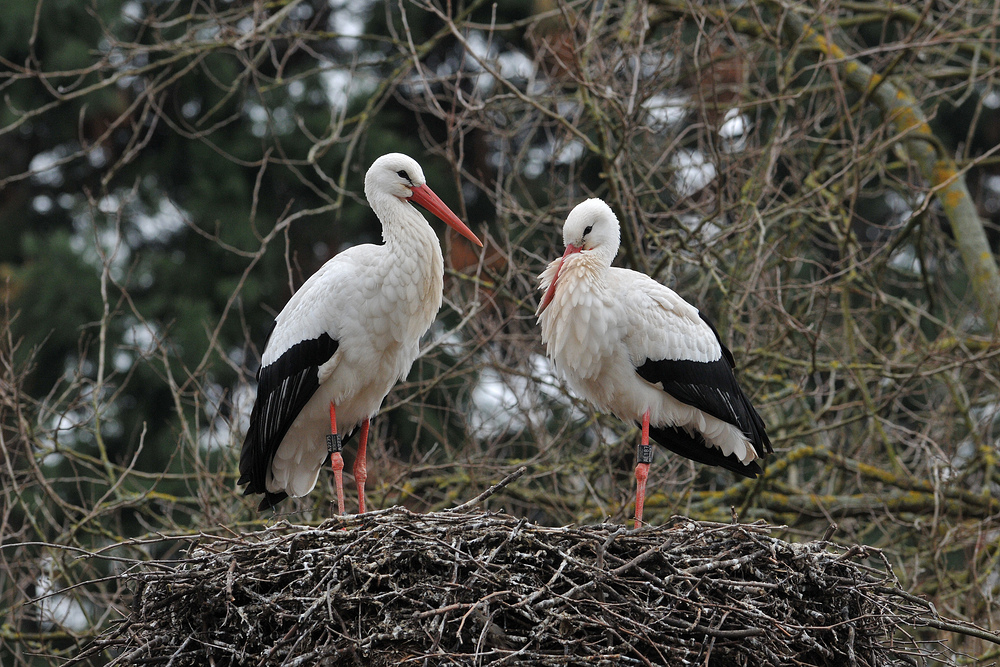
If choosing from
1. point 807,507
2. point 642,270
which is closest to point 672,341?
point 642,270

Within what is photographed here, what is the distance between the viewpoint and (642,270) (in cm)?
651

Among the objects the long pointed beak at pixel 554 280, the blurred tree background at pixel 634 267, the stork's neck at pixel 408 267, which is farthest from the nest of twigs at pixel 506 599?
the long pointed beak at pixel 554 280

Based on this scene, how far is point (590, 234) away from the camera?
5.48 m

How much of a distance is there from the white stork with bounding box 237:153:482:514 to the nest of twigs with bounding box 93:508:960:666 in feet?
3.20

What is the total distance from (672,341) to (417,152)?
24.0ft

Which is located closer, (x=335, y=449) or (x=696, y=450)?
(x=335, y=449)

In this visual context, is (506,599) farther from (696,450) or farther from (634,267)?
(634,267)

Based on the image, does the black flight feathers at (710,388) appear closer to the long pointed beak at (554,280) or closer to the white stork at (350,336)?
the long pointed beak at (554,280)

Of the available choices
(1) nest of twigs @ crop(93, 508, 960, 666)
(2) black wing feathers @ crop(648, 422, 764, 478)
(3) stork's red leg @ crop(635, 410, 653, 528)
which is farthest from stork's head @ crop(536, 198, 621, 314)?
(1) nest of twigs @ crop(93, 508, 960, 666)

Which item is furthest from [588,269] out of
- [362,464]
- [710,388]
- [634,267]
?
[362,464]

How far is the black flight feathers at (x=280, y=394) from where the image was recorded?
201 inches

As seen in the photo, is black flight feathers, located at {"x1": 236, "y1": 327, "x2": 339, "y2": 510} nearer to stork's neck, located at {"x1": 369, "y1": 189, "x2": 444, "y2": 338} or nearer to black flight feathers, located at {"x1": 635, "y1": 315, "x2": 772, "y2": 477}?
stork's neck, located at {"x1": 369, "y1": 189, "x2": 444, "y2": 338}

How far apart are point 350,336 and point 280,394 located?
16.7 inches

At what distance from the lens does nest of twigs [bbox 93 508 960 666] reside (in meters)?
3.78
